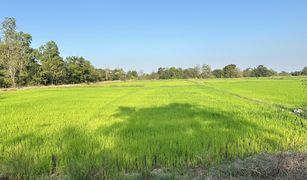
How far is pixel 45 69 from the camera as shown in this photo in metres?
64.2

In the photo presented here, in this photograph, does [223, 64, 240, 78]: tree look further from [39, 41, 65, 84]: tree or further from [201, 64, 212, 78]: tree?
[39, 41, 65, 84]: tree

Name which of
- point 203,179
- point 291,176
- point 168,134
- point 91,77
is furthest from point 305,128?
point 91,77

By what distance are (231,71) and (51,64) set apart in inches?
2659

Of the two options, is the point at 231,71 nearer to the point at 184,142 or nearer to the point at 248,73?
the point at 248,73

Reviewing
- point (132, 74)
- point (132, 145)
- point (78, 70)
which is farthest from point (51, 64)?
point (132, 145)

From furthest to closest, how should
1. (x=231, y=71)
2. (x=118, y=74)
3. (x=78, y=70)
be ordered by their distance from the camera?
(x=231, y=71), (x=118, y=74), (x=78, y=70)

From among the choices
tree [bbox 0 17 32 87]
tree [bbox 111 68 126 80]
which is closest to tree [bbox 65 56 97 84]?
tree [bbox 0 17 32 87]

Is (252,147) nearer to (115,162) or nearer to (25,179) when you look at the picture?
(115,162)

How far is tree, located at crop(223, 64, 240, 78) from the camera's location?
10775cm

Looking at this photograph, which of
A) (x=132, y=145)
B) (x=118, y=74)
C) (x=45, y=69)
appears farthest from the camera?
(x=118, y=74)

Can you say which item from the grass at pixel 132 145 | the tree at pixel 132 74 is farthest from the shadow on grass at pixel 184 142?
the tree at pixel 132 74

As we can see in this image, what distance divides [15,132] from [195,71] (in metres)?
108

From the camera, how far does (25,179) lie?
4441 millimetres

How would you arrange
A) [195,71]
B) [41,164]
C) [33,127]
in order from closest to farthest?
[41,164], [33,127], [195,71]
